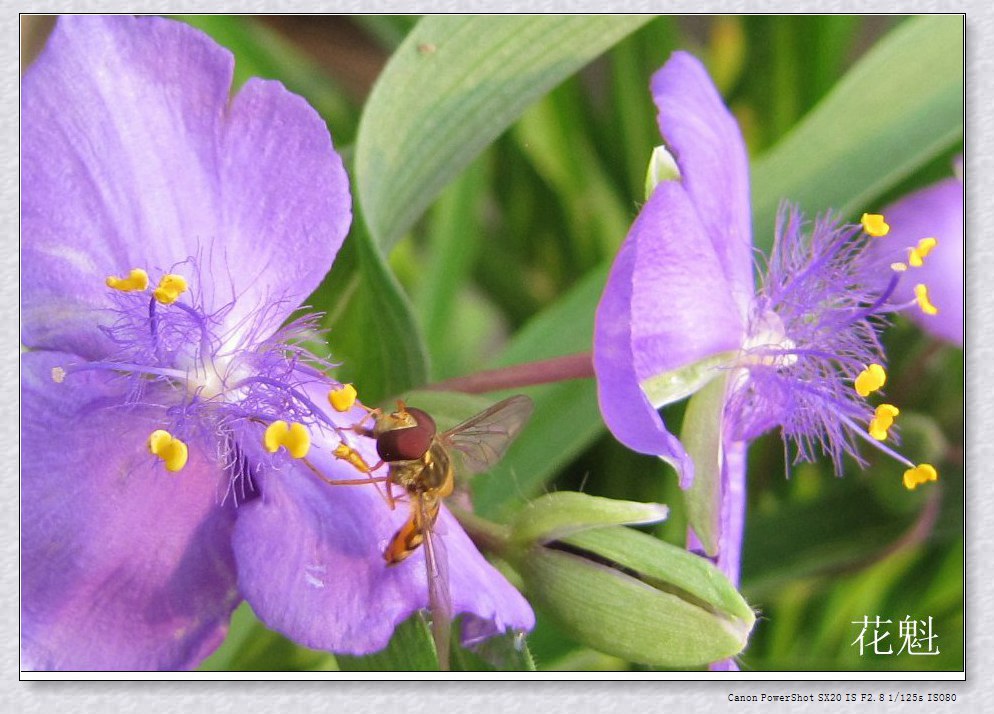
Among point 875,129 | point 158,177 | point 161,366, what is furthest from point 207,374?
point 875,129

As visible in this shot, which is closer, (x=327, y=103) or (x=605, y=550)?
(x=605, y=550)

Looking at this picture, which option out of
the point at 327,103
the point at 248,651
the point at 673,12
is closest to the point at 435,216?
the point at 327,103

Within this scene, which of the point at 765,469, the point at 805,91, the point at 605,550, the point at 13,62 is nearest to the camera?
the point at 605,550

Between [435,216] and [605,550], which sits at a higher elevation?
[435,216]

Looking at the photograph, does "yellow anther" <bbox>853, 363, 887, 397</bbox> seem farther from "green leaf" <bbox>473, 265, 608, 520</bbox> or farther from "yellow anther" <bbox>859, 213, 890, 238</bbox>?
"green leaf" <bbox>473, 265, 608, 520</bbox>

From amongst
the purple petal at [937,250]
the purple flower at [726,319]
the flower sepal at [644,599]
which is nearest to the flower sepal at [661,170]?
the purple flower at [726,319]

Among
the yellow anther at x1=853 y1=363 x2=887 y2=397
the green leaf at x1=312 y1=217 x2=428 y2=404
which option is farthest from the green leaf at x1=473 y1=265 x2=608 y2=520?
the yellow anther at x1=853 y1=363 x2=887 y2=397

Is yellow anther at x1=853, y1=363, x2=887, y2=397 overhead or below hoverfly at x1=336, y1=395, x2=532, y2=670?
overhead

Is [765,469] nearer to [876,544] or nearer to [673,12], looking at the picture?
[876,544]
